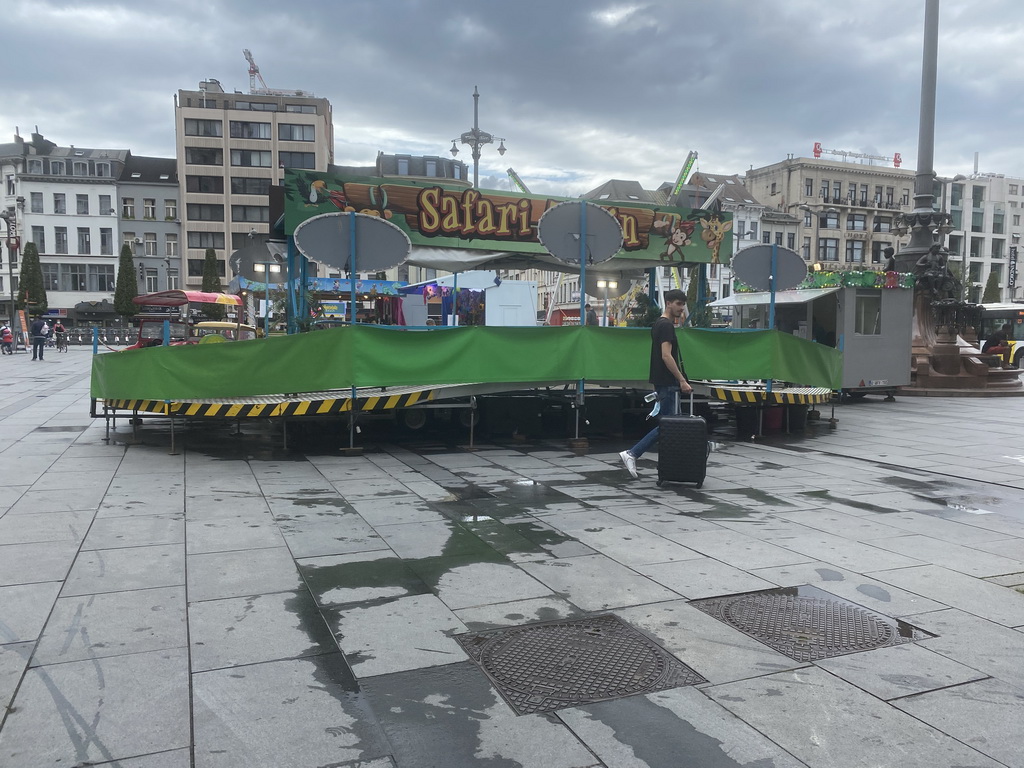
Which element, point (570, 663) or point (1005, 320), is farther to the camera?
point (1005, 320)

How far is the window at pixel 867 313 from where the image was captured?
58.4 ft

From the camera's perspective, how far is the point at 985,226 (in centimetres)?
10194

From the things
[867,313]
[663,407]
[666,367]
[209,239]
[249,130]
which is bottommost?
[663,407]

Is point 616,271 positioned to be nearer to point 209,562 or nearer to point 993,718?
point 209,562

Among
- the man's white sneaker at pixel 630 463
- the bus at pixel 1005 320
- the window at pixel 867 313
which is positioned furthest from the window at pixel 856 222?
the man's white sneaker at pixel 630 463

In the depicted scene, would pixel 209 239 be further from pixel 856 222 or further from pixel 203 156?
pixel 856 222

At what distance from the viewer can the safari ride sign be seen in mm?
11750

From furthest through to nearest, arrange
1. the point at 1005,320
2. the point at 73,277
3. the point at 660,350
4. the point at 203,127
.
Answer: the point at 203,127 → the point at 73,277 → the point at 1005,320 → the point at 660,350

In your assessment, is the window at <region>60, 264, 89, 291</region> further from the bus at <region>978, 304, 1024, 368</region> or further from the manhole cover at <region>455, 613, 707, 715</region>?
the manhole cover at <region>455, 613, 707, 715</region>

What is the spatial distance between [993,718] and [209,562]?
460cm

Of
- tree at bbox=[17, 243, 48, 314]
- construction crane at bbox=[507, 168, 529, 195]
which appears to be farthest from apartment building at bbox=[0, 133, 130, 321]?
construction crane at bbox=[507, 168, 529, 195]

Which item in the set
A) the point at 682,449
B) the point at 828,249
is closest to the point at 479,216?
the point at 682,449

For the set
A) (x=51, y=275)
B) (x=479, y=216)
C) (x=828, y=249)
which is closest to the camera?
(x=479, y=216)

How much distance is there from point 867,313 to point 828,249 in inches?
3240
